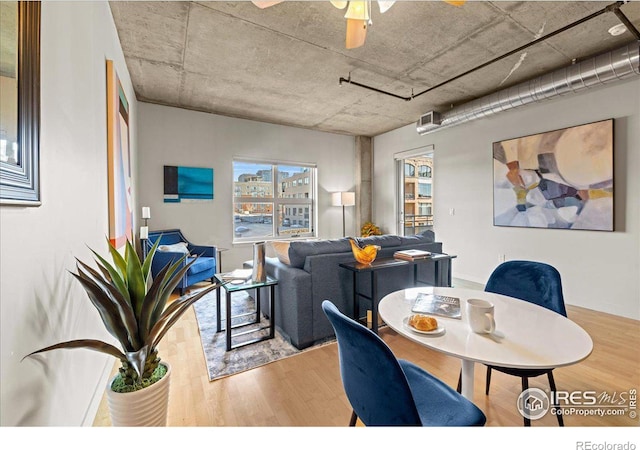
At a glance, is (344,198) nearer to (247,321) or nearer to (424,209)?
(424,209)

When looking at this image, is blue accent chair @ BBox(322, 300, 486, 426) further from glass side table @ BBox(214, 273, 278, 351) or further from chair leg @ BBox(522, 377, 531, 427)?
glass side table @ BBox(214, 273, 278, 351)

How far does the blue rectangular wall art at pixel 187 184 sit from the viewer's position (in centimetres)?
443

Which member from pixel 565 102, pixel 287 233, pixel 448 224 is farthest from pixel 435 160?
pixel 287 233

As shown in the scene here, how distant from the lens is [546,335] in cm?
103

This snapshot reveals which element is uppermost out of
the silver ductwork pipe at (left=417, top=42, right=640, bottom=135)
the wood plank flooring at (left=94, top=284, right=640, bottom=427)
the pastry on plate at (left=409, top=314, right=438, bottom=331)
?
the silver ductwork pipe at (left=417, top=42, right=640, bottom=135)

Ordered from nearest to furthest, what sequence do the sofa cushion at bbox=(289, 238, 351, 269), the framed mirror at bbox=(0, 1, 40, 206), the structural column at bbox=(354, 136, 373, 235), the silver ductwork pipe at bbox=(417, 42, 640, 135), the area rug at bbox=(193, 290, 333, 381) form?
1. the framed mirror at bbox=(0, 1, 40, 206)
2. the area rug at bbox=(193, 290, 333, 381)
3. the sofa cushion at bbox=(289, 238, 351, 269)
4. the silver ductwork pipe at bbox=(417, 42, 640, 135)
5. the structural column at bbox=(354, 136, 373, 235)

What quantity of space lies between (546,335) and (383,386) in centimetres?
66

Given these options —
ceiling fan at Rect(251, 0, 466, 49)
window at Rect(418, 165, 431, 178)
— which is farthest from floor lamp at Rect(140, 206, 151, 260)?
window at Rect(418, 165, 431, 178)

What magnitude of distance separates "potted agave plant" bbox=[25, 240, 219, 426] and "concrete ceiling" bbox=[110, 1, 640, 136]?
7.46 ft

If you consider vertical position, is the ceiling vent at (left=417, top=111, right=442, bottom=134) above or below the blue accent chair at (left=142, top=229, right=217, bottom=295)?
above

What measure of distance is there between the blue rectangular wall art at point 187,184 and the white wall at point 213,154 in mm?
83

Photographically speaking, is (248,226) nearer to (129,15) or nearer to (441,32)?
(129,15)

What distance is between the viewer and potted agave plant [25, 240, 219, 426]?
113cm

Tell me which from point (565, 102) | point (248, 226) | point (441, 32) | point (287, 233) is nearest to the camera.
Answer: point (441, 32)
